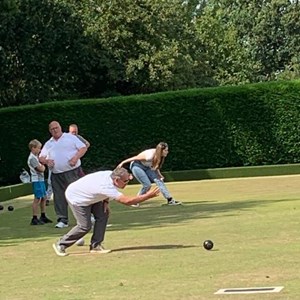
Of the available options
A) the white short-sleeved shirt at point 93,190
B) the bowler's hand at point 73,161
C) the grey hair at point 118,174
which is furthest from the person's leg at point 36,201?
the grey hair at point 118,174

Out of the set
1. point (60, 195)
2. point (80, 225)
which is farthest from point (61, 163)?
point (80, 225)

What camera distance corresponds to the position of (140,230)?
13.0 m

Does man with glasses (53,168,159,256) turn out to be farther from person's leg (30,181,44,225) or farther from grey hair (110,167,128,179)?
person's leg (30,181,44,225)

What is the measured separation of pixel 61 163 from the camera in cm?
1414

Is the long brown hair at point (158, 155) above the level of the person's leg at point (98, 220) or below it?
below

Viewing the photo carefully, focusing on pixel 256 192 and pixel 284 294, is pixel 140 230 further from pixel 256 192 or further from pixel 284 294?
pixel 256 192

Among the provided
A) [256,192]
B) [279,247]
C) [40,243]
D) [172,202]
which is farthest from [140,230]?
[256,192]

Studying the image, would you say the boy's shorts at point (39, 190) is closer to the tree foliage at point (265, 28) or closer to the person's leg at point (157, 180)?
the person's leg at point (157, 180)

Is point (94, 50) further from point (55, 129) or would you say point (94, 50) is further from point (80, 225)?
point (80, 225)

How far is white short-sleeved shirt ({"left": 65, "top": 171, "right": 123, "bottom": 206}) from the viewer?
992 cm

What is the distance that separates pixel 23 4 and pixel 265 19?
3211cm

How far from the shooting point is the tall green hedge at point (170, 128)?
31.1 metres

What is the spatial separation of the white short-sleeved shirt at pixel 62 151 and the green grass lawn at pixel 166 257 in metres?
1.06

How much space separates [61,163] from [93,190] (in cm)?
413
